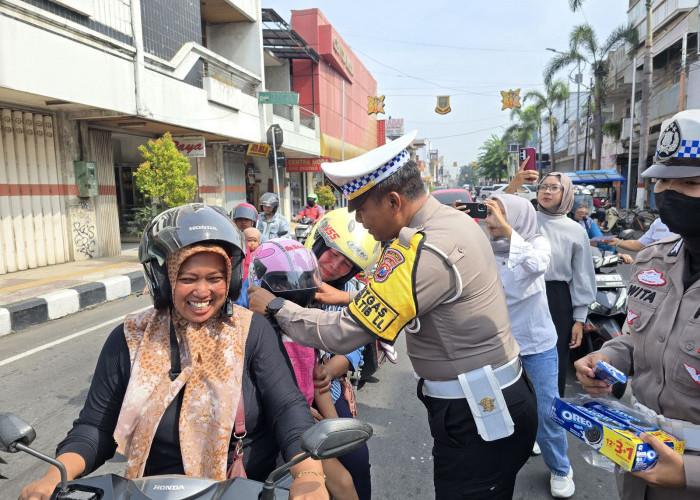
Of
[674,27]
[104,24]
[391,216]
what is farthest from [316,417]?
[674,27]

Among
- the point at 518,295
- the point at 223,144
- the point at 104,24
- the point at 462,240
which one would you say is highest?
the point at 104,24

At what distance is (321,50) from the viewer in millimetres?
29594

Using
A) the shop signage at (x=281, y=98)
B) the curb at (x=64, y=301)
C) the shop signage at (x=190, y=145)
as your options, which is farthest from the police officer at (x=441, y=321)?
the shop signage at (x=190, y=145)

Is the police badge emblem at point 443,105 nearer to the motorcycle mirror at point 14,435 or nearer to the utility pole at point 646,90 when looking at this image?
the utility pole at point 646,90

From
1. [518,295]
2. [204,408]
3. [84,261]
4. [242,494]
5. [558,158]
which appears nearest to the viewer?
[242,494]

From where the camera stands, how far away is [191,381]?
59.9 inches

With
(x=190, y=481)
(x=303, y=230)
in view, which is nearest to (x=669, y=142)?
(x=190, y=481)

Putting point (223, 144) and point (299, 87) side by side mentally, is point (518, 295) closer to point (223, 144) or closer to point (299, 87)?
point (223, 144)

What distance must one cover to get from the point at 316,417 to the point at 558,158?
59832mm

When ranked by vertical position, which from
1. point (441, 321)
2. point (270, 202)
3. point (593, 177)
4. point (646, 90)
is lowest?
point (441, 321)

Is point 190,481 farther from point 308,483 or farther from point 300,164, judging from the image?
point 300,164

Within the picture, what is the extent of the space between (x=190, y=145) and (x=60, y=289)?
7699 mm

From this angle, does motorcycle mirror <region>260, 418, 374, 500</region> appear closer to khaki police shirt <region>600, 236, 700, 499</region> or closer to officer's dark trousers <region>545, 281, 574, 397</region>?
khaki police shirt <region>600, 236, 700, 499</region>

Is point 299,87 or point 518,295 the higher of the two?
point 299,87
